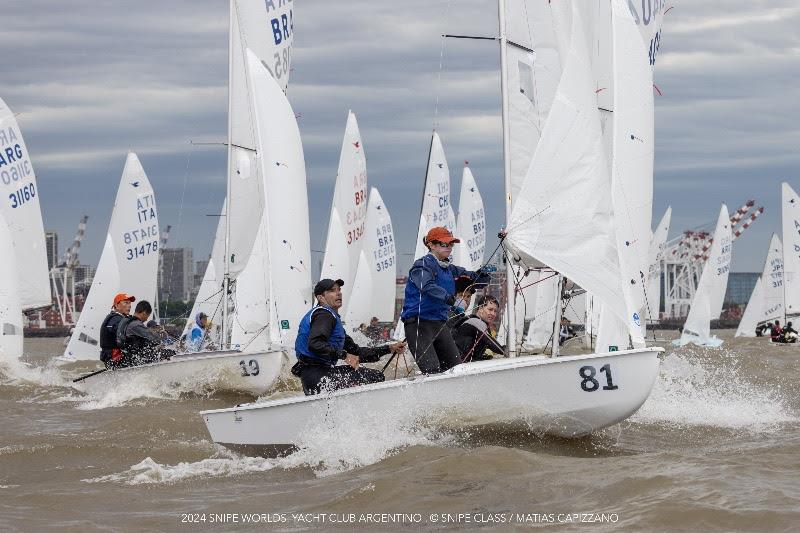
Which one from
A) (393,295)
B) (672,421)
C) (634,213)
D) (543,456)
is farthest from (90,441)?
(393,295)

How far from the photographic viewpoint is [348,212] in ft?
77.0

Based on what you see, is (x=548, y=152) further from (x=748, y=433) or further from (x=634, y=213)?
(x=634, y=213)

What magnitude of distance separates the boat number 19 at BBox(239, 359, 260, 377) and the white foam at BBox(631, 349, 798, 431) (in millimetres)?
3856

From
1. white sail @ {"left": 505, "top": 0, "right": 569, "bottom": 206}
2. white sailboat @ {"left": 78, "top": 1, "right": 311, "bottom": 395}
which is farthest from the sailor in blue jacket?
white sailboat @ {"left": 78, "top": 1, "right": 311, "bottom": 395}

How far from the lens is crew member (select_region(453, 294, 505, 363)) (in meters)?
7.77

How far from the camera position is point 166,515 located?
5.80 meters

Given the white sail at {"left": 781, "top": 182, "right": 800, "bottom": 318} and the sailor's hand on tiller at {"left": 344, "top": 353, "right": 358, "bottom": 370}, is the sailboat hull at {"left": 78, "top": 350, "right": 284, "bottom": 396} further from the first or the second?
the white sail at {"left": 781, "top": 182, "right": 800, "bottom": 318}

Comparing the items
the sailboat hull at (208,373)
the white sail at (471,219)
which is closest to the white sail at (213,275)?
the white sail at (471,219)

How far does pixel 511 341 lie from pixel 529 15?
2.62 metres

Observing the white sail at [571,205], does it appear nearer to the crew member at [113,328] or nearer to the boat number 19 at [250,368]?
the boat number 19 at [250,368]

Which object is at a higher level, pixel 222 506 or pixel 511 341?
pixel 511 341

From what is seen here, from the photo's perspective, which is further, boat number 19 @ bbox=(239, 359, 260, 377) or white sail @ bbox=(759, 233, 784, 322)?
white sail @ bbox=(759, 233, 784, 322)

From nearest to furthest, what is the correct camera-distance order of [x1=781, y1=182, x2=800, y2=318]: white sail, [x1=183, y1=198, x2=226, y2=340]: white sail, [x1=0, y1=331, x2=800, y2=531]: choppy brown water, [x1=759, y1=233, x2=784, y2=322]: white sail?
[x1=0, y1=331, x2=800, y2=531]: choppy brown water → [x1=183, y1=198, x2=226, y2=340]: white sail → [x1=781, y1=182, x2=800, y2=318]: white sail → [x1=759, y1=233, x2=784, y2=322]: white sail

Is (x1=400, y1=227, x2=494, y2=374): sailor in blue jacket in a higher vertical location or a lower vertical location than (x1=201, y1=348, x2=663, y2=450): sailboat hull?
higher
